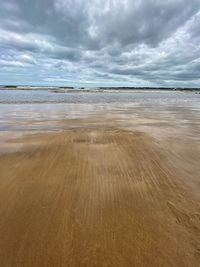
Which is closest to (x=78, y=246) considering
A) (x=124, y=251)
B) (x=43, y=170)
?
(x=124, y=251)

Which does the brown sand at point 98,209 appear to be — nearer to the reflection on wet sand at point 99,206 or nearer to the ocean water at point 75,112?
the reflection on wet sand at point 99,206

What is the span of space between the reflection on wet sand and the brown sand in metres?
0.01

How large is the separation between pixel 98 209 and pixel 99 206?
0.08 metres

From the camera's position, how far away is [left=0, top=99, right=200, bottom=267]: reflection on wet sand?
2.40 metres

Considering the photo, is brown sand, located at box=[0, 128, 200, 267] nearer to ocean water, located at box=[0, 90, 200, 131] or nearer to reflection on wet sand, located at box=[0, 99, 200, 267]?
reflection on wet sand, located at box=[0, 99, 200, 267]

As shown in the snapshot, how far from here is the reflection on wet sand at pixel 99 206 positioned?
2.40 metres

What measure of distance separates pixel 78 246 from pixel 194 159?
4.05m

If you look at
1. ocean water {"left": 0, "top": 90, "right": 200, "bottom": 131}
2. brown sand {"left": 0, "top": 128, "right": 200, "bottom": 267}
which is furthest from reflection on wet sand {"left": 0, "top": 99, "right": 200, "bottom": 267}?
ocean water {"left": 0, "top": 90, "right": 200, "bottom": 131}

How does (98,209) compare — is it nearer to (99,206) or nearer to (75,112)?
(99,206)

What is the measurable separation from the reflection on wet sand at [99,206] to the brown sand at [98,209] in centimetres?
1

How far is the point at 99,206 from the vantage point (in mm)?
3334

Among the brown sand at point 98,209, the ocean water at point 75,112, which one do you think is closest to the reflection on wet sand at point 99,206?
the brown sand at point 98,209

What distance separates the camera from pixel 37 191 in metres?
3.78

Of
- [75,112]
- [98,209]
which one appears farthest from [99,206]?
[75,112]
